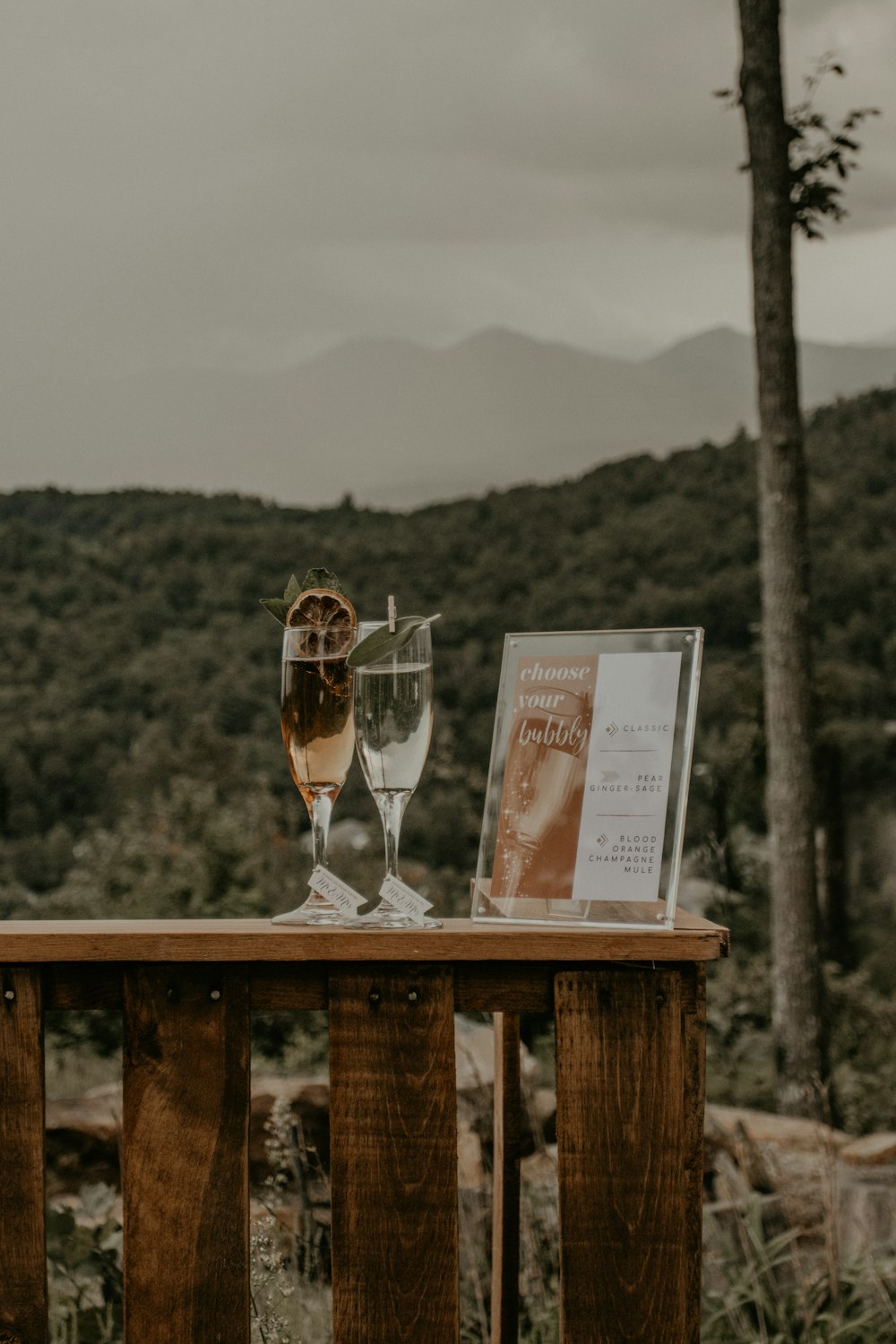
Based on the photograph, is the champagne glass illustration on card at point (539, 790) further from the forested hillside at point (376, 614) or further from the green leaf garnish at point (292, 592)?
the forested hillside at point (376, 614)

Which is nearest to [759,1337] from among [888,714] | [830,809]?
[830,809]

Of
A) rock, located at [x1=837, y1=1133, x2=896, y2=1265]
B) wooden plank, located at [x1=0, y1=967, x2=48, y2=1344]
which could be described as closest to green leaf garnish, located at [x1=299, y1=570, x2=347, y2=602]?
wooden plank, located at [x1=0, y1=967, x2=48, y2=1344]

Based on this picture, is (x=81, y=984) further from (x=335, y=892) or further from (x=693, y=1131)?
(x=693, y=1131)

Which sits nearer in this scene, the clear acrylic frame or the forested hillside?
the clear acrylic frame

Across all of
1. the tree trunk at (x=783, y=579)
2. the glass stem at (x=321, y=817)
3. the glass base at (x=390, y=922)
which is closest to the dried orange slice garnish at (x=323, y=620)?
the glass stem at (x=321, y=817)

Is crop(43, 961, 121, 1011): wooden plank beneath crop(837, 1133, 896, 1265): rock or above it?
above

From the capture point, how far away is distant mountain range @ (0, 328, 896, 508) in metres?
10.5

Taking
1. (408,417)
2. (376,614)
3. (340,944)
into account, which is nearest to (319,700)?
(340,944)

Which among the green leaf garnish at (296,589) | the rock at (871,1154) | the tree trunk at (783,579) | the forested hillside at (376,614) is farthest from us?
the forested hillside at (376,614)

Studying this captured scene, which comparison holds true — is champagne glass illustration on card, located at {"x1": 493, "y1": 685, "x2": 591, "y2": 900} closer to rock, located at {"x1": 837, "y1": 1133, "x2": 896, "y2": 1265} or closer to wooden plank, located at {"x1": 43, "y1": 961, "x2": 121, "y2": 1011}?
wooden plank, located at {"x1": 43, "y1": 961, "x2": 121, "y2": 1011}

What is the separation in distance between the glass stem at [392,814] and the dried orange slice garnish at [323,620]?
0.13 metres

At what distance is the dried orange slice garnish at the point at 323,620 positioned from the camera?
1.15m

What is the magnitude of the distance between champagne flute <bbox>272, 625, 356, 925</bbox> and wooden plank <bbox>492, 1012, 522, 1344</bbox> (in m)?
0.31

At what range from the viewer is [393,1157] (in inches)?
44.6
